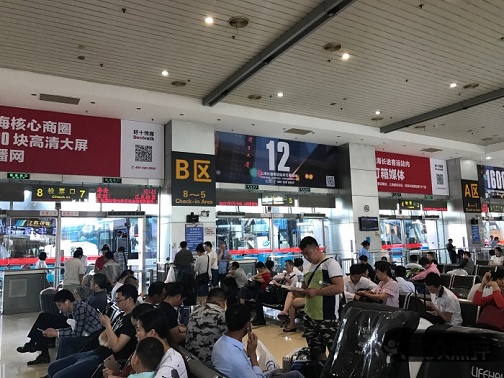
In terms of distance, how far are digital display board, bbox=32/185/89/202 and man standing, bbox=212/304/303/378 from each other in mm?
8504

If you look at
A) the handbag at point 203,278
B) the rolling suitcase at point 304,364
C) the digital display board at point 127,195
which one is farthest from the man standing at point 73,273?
the rolling suitcase at point 304,364

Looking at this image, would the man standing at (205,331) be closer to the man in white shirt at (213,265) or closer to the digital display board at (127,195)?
the man in white shirt at (213,265)

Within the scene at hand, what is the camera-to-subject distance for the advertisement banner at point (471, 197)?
55.8 ft

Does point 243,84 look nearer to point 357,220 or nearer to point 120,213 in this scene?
point 120,213

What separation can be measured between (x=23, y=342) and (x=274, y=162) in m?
8.60

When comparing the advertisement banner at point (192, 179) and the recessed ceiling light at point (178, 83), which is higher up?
the recessed ceiling light at point (178, 83)

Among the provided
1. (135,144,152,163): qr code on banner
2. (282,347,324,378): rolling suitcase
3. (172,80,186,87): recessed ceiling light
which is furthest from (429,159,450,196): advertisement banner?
(282,347,324,378): rolling suitcase

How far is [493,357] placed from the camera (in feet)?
4.69

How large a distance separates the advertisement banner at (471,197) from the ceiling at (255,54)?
5.63m

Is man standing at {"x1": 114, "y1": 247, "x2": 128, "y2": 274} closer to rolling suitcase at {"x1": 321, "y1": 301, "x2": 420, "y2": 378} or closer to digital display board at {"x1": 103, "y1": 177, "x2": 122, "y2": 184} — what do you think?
digital display board at {"x1": 103, "y1": 177, "x2": 122, "y2": 184}

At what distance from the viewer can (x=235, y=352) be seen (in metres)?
2.53

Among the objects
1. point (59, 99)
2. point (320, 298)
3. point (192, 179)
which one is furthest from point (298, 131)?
point (320, 298)

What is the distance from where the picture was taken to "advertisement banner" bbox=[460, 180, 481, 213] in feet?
55.8

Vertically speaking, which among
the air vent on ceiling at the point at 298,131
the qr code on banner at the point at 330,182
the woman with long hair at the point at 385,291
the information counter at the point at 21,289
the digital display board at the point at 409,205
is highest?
the air vent on ceiling at the point at 298,131
